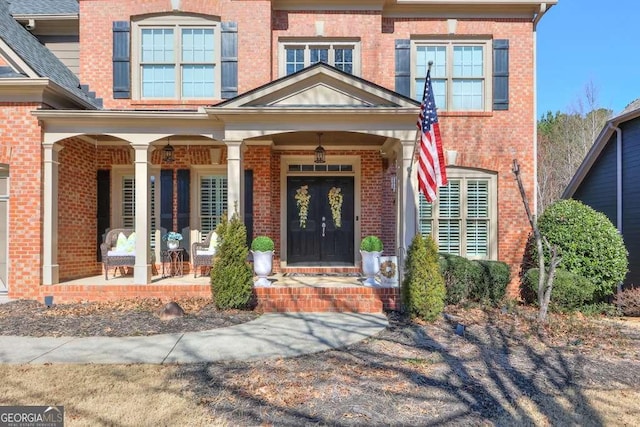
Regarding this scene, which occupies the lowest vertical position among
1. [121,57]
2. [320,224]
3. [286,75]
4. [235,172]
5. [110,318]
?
[110,318]

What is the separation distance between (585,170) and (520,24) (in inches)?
197

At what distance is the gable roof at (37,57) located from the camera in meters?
8.09

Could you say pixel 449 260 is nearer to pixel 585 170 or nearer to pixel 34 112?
pixel 585 170

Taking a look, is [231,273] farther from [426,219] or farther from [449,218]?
[449,218]

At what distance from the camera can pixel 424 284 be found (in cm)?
665

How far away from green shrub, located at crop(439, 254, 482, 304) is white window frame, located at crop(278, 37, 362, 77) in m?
4.94

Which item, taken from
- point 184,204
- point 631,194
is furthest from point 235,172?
point 631,194

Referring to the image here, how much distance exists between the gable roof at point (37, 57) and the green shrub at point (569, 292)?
10.1 meters

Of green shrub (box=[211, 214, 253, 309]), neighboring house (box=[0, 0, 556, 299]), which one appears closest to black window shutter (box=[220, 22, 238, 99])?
neighboring house (box=[0, 0, 556, 299])

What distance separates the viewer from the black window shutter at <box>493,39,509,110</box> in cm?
977

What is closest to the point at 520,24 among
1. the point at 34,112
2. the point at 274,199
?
the point at 274,199

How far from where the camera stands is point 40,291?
7.78 metres

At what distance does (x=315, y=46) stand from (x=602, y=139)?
799 centimetres

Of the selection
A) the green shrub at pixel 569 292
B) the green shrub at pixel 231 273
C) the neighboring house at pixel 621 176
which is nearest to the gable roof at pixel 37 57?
the green shrub at pixel 231 273
